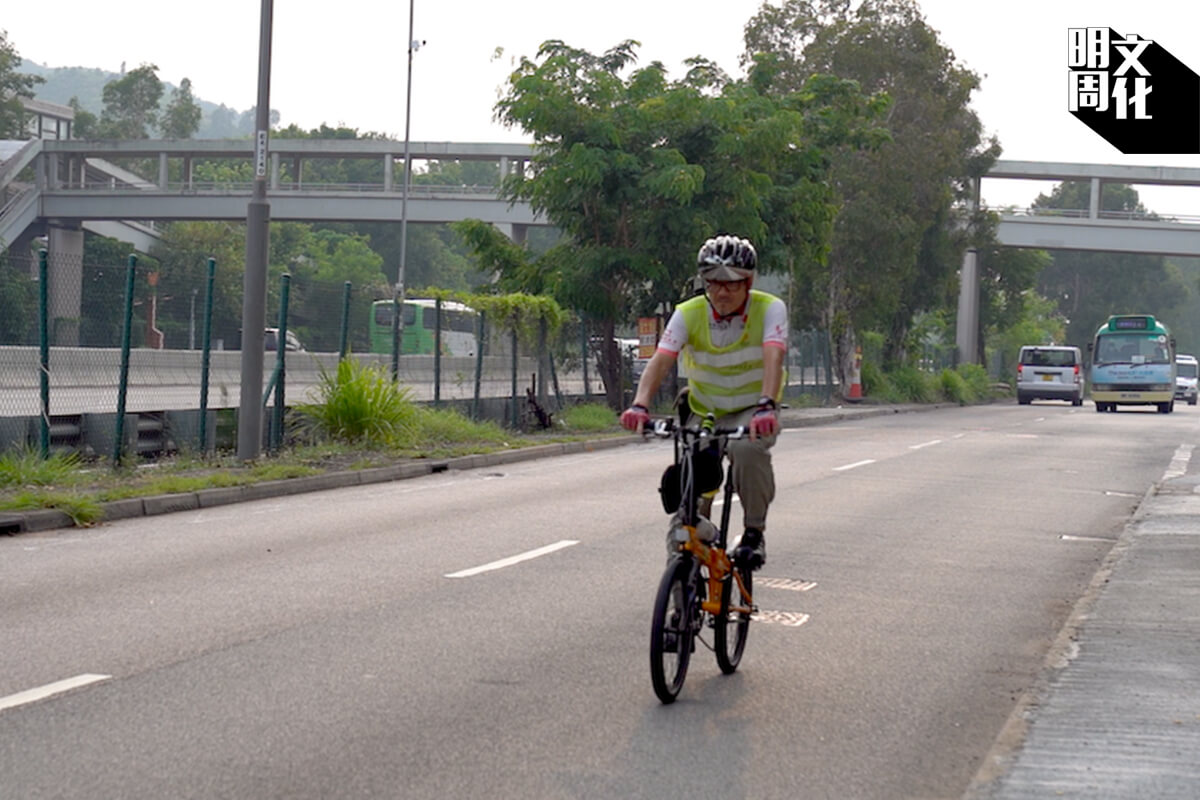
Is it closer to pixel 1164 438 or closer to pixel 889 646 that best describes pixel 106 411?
pixel 889 646

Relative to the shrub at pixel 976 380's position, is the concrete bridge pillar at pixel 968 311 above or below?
above

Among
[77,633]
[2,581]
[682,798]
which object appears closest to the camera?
[682,798]

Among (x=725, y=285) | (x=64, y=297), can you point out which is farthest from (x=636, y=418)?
(x=64, y=297)

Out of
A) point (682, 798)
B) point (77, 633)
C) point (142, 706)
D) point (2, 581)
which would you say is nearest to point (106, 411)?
point (2, 581)

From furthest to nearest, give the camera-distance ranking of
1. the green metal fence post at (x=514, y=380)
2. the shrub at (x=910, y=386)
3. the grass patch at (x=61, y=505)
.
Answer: the shrub at (x=910, y=386) < the green metal fence post at (x=514, y=380) < the grass patch at (x=61, y=505)

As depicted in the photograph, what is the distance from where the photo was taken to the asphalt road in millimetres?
5262

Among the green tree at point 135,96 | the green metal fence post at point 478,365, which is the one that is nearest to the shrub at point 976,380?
the green metal fence post at point 478,365

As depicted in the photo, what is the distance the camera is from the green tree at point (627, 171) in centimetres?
2752

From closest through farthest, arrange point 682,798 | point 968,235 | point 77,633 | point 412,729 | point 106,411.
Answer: point 682,798 < point 412,729 < point 77,633 < point 106,411 < point 968,235

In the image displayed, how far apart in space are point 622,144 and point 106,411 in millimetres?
14249

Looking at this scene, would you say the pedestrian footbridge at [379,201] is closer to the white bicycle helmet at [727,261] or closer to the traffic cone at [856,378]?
the traffic cone at [856,378]

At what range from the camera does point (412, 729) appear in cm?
573

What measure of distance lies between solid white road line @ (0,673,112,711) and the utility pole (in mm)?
9437

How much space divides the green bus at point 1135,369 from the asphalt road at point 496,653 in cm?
3307
